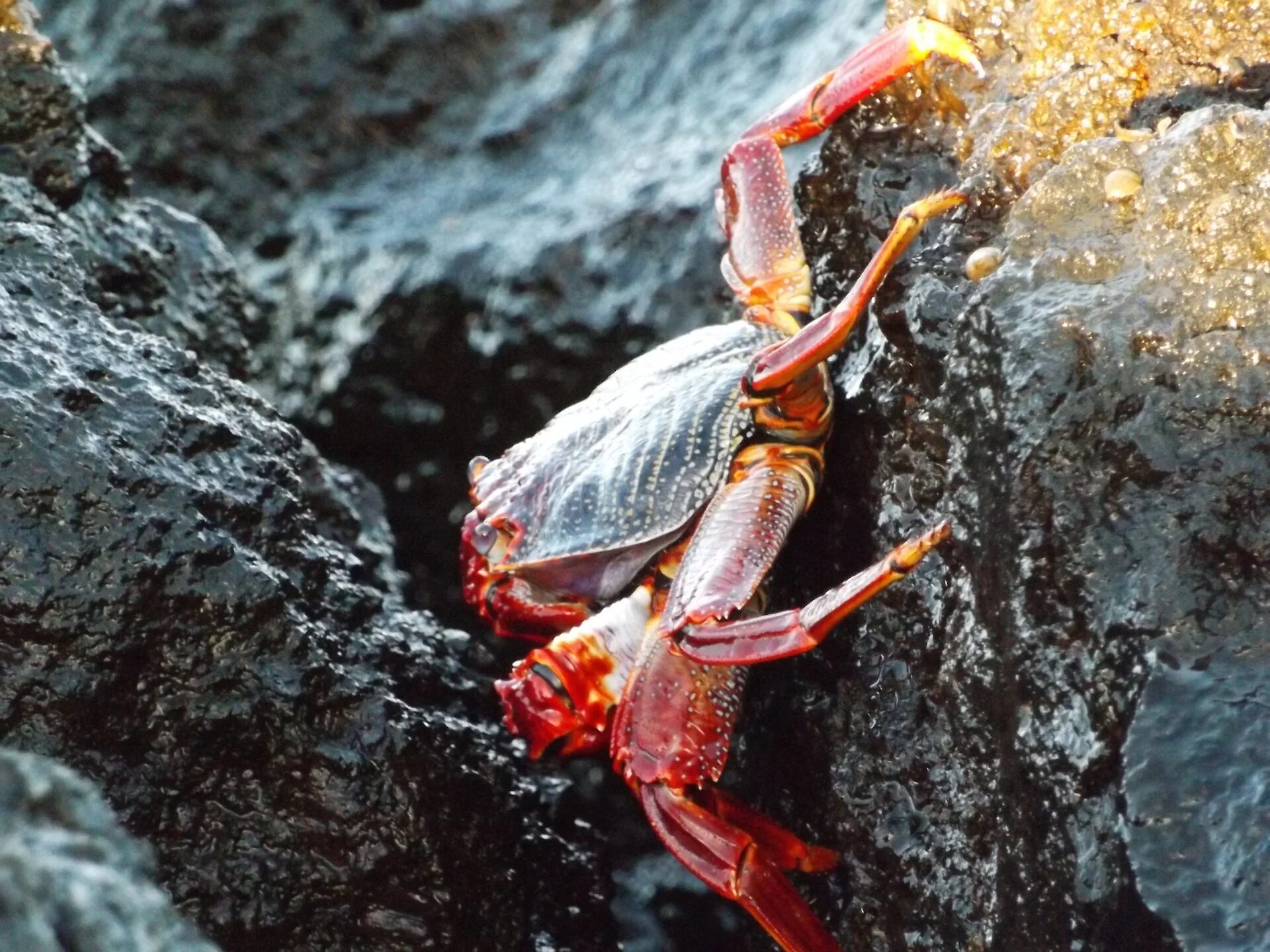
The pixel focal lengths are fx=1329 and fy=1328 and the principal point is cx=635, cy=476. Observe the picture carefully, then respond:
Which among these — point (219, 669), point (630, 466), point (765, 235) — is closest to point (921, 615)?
point (630, 466)

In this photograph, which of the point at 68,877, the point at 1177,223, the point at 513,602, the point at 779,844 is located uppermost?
the point at 68,877

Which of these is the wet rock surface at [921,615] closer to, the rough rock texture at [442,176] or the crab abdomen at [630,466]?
the crab abdomen at [630,466]

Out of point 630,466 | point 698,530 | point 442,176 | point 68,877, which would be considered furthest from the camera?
point 442,176

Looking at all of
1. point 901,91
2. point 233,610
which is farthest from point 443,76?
point 233,610

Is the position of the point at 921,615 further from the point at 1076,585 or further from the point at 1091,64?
the point at 1091,64

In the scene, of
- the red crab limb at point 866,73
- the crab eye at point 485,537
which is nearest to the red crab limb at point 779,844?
the crab eye at point 485,537

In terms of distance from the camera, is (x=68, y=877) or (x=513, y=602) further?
(x=513, y=602)

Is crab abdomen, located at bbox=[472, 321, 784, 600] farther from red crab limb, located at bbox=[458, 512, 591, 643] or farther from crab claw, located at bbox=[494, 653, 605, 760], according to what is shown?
crab claw, located at bbox=[494, 653, 605, 760]
